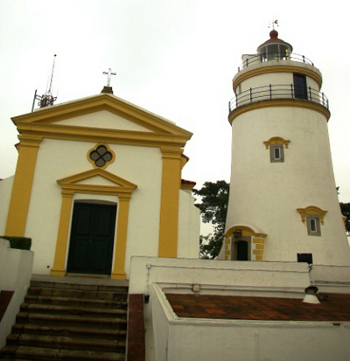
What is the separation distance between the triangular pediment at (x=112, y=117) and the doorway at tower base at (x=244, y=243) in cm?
622

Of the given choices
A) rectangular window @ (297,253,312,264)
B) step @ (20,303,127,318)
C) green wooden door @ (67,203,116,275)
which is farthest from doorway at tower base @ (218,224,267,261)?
step @ (20,303,127,318)

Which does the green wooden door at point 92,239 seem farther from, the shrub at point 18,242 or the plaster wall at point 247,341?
the plaster wall at point 247,341

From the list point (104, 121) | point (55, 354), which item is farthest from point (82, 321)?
point (104, 121)

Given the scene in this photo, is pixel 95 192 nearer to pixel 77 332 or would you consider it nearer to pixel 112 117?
pixel 112 117

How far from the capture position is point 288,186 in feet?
51.9

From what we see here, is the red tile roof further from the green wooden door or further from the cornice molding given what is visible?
the cornice molding

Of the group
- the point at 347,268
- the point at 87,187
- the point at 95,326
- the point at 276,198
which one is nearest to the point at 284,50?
the point at 276,198

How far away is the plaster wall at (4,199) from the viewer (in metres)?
10.6

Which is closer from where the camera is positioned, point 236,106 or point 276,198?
point 276,198

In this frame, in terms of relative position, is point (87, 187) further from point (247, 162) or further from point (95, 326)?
point (247, 162)

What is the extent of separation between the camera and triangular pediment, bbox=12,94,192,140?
11.7 m

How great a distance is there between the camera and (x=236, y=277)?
8641 mm

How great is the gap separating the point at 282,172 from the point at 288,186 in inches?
29.3

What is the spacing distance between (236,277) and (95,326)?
3674 millimetres
